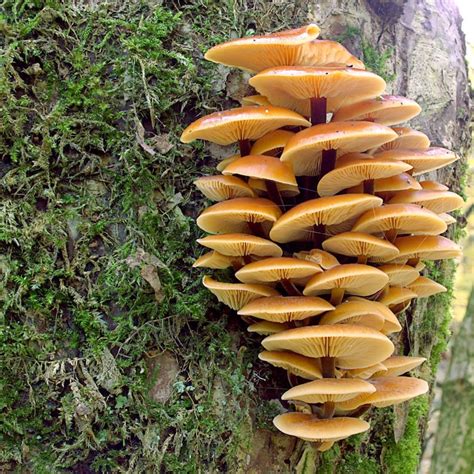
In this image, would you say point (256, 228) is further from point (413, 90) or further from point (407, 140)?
point (413, 90)

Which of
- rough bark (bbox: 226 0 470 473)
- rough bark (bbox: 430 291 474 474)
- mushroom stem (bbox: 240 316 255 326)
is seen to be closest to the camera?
mushroom stem (bbox: 240 316 255 326)

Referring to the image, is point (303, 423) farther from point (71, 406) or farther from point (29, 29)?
point (29, 29)

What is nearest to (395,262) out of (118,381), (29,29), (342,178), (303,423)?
(342,178)

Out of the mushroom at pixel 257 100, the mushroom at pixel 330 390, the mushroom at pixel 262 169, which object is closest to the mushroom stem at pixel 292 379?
the mushroom at pixel 330 390

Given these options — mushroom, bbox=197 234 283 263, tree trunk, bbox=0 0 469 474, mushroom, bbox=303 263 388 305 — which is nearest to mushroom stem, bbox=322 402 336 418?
tree trunk, bbox=0 0 469 474

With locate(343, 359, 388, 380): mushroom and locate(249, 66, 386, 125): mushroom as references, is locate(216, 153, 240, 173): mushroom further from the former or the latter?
locate(343, 359, 388, 380): mushroom

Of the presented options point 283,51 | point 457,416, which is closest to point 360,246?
point 283,51
